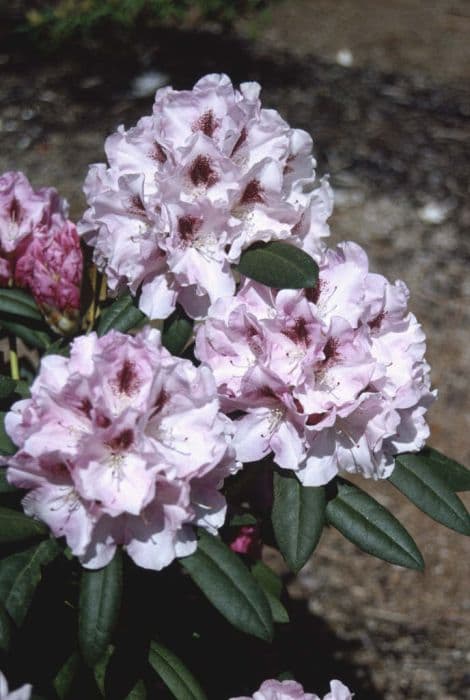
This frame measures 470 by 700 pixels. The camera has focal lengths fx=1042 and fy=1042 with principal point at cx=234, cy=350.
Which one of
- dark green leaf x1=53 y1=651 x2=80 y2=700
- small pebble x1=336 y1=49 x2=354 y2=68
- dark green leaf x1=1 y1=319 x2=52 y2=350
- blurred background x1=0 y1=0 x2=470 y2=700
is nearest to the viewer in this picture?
dark green leaf x1=53 y1=651 x2=80 y2=700

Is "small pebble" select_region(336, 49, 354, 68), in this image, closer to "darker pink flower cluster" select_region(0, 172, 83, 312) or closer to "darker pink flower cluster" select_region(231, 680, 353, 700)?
"darker pink flower cluster" select_region(0, 172, 83, 312)

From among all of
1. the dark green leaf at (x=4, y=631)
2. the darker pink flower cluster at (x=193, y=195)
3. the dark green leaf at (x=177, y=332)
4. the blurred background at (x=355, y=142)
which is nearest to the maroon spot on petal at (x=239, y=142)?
the darker pink flower cluster at (x=193, y=195)

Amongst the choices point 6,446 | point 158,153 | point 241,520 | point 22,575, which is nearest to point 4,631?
point 22,575

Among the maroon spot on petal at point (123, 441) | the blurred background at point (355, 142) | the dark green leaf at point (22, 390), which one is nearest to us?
the maroon spot on petal at point (123, 441)

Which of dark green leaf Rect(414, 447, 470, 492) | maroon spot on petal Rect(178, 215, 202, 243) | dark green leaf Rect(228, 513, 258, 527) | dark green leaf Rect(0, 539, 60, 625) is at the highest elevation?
maroon spot on petal Rect(178, 215, 202, 243)

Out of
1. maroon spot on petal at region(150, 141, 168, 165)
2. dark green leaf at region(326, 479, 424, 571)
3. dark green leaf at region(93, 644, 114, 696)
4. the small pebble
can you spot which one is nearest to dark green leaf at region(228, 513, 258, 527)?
dark green leaf at region(326, 479, 424, 571)

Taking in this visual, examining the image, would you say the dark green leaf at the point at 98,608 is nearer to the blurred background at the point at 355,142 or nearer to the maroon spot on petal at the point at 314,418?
the maroon spot on petal at the point at 314,418

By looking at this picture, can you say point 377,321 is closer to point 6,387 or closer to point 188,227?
point 188,227

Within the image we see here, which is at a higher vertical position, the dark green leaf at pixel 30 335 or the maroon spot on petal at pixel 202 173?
the maroon spot on petal at pixel 202 173
